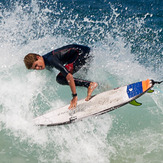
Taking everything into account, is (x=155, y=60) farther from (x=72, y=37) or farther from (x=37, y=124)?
(x=37, y=124)

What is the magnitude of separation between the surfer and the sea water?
50cm

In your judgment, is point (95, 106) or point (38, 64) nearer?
point (38, 64)

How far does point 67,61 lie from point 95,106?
118cm

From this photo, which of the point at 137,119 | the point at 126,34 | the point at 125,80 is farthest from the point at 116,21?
the point at 137,119

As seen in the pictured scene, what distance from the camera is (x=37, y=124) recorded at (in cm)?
488

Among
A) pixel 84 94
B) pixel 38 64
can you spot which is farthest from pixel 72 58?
pixel 84 94

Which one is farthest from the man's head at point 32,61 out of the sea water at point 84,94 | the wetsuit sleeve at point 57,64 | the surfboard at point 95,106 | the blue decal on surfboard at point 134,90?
the blue decal on surfboard at point 134,90

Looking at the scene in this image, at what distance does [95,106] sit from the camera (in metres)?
4.86

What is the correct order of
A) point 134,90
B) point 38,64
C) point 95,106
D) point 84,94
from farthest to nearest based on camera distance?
point 84,94 < point 95,106 < point 134,90 < point 38,64

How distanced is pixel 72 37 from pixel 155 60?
12.3 ft

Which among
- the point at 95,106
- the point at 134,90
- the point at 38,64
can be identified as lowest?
the point at 95,106

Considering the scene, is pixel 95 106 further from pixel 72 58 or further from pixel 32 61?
pixel 32 61

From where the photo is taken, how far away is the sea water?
454 cm

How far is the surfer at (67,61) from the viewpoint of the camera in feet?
13.6
